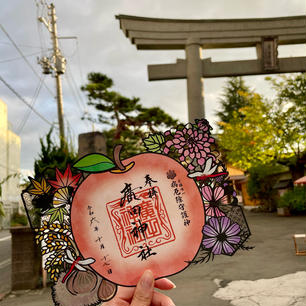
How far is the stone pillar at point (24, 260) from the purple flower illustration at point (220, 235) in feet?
16.7

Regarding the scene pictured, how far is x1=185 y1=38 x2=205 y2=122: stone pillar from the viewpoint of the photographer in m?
8.30

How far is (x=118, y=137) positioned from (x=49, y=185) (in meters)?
16.7

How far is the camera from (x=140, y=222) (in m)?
1.54

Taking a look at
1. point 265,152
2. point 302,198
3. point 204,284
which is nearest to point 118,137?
point 265,152

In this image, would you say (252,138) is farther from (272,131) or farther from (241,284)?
(241,284)

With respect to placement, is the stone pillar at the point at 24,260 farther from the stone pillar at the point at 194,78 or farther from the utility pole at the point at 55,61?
the utility pole at the point at 55,61

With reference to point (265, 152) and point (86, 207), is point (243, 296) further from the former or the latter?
point (265, 152)

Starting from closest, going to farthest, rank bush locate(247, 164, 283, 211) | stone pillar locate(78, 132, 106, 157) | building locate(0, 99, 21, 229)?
stone pillar locate(78, 132, 106, 157) < bush locate(247, 164, 283, 211) < building locate(0, 99, 21, 229)

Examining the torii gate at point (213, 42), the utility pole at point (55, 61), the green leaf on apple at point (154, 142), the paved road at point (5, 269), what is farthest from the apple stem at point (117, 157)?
the utility pole at point (55, 61)

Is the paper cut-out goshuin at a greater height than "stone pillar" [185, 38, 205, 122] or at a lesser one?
lesser

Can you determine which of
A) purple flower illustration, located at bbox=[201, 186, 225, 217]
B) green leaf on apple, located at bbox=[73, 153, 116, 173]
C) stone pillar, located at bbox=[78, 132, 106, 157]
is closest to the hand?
purple flower illustration, located at bbox=[201, 186, 225, 217]

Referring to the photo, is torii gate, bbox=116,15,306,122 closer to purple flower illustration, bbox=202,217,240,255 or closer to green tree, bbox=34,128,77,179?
green tree, bbox=34,128,77,179

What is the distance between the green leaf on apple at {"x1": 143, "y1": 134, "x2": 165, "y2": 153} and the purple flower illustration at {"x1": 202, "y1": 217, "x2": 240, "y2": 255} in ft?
1.38

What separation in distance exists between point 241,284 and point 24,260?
3834mm
